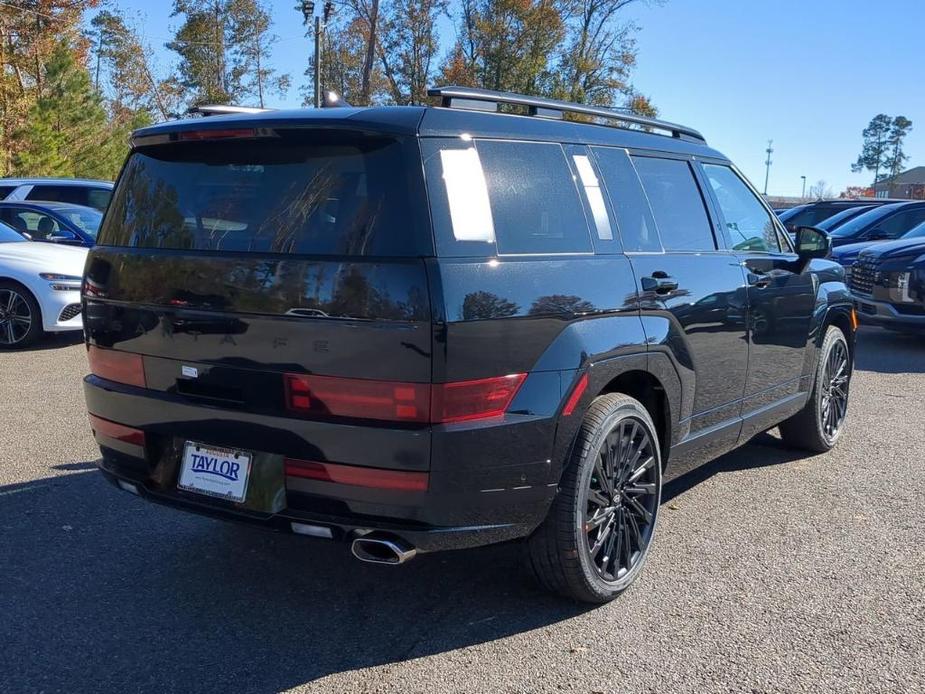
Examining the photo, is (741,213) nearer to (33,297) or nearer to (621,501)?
(621,501)

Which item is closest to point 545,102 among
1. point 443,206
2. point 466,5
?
point 443,206

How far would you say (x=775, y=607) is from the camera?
3.64 metres

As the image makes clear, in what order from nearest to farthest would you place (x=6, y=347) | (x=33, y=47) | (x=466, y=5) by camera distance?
1. (x=6, y=347)
2. (x=33, y=47)
3. (x=466, y=5)

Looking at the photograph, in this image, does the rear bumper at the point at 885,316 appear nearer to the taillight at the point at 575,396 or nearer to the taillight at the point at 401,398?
the taillight at the point at 575,396

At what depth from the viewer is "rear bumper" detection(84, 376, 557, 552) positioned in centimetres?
298

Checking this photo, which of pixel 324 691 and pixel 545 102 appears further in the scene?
pixel 545 102

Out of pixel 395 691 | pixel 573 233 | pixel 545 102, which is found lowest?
pixel 395 691

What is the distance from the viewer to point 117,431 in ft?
11.9

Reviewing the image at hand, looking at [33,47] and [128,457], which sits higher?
[33,47]

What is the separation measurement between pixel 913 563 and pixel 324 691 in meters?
2.78

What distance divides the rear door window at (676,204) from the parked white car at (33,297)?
7174 millimetres

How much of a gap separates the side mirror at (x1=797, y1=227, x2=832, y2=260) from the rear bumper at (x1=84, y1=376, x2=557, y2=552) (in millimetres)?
2805

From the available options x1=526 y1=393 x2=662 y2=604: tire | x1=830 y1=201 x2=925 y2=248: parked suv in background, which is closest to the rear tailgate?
x1=526 y1=393 x2=662 y2=604: tire

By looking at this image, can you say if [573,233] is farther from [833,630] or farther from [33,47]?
[33,47]
